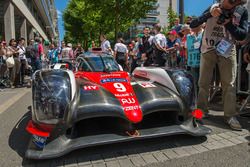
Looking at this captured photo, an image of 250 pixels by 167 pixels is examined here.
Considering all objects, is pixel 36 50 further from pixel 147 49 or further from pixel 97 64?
pixel 97 64

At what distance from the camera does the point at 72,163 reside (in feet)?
9.30

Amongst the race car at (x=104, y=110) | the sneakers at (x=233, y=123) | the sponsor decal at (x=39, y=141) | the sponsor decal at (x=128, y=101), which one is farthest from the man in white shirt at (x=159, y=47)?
the sponsor decal at (x=39, y=141)

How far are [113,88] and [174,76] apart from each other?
0.88 metres

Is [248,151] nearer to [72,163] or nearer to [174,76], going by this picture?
[174,76]

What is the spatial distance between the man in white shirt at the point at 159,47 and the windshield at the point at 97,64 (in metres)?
2.72

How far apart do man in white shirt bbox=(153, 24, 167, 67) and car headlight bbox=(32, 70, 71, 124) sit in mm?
4317

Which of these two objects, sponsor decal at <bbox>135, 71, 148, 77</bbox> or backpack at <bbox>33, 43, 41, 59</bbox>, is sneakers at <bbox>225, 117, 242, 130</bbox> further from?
backpack at <bbox>33, 43, 41, 59</bbox>

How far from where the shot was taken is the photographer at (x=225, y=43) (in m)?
3.72

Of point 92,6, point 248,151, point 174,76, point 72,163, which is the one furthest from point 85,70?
point 92,6

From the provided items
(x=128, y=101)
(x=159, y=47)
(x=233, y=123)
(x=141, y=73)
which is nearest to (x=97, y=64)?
(x=141, y=73)

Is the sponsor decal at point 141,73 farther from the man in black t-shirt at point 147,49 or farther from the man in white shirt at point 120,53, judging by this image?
the man in white shirt at point 120,53

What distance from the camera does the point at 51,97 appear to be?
2.99 meters

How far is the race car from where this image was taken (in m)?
2.87

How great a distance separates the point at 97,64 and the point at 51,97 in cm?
172
